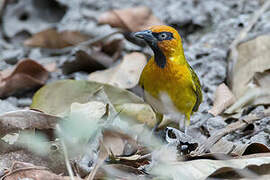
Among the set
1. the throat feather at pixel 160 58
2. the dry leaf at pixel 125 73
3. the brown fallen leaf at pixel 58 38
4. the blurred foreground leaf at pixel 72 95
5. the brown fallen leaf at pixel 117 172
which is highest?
the throat feather at pixel 160 58

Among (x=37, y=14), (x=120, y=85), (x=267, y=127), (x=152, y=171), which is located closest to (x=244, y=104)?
(x=267, y=127)

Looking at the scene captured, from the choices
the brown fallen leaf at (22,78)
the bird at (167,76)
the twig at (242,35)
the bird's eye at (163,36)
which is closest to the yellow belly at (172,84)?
the bird at (167,76)

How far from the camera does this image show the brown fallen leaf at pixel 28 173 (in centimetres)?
266

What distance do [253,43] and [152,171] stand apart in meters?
2.33

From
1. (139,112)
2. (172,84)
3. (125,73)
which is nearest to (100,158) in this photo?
(139,112)

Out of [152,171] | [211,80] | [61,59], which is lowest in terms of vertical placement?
[61,59]

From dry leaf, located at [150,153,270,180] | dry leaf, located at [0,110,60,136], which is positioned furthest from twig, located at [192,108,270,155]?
dry leaf, located at [0,110,60,136]

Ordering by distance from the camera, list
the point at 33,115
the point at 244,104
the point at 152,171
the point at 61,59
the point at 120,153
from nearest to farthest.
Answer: the point at 152,171
the point at 33,115
the point at 120,153
the point at 244,104
the point at 61,59

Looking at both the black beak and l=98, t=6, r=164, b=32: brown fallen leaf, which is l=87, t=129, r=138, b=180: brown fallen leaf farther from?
l=98, t=6, r=164, b=32: brown fallen leaf

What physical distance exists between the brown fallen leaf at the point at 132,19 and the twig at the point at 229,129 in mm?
2063

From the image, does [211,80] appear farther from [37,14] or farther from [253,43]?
[37,14]

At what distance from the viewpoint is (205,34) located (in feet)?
17.7

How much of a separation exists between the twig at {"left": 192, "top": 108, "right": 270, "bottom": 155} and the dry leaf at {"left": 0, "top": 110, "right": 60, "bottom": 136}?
1.03 m

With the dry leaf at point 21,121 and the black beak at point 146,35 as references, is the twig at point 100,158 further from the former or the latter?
the black beak at point 146,35
